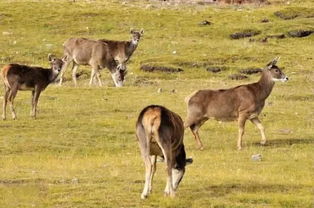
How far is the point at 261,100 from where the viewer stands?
24281 mm

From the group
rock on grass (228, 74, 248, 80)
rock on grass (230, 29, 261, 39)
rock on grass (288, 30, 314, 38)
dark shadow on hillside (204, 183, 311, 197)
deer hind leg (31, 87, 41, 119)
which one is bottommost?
rock on grass (230, 29, 261, 39)

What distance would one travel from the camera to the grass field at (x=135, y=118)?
16.5m

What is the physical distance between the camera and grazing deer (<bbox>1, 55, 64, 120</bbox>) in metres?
27.5

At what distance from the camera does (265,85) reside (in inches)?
976

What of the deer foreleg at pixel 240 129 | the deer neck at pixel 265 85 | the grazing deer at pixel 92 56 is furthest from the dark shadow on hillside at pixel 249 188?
the grazing deer at pixel 92 56

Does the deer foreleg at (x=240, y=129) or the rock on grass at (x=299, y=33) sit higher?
the deer foreleg at (x=240, y=129)

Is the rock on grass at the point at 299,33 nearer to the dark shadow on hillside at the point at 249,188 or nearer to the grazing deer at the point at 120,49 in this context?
the grazing deer at the point at 120,49

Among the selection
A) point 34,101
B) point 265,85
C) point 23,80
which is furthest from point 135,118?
point 265,85

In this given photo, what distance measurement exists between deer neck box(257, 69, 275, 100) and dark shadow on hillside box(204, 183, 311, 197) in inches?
287

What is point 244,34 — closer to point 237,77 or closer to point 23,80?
point 237,77

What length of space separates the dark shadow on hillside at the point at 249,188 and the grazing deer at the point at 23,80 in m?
11.9

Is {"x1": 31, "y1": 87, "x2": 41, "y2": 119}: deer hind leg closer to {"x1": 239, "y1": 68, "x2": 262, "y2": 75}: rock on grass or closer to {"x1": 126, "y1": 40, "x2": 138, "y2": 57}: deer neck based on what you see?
{"x1": 126, "y1": 40, "x2": 138, "y2": 57}: deer neck

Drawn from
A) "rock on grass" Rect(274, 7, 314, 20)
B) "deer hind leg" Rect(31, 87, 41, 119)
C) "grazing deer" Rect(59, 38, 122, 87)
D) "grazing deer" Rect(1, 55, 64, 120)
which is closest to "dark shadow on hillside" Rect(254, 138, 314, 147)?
"deer hind leg" Rect(31, 87, 41, 119)

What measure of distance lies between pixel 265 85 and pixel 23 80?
→ 8.55 m
